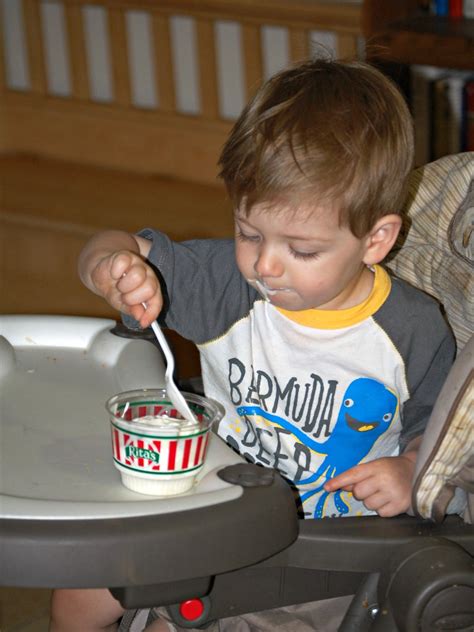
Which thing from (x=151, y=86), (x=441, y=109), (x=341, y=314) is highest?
(x=341, y=314)

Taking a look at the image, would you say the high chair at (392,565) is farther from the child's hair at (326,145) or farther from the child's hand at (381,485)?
the child's hair at (326,145)

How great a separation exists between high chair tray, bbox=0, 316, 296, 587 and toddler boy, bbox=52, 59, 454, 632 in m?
0.11

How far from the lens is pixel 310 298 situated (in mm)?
1032

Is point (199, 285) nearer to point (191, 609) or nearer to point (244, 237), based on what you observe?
point (244, 237)

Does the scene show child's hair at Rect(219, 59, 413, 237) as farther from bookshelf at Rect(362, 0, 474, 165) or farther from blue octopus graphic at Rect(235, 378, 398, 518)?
bookshelf at Rect(362, 0, 474, 165)

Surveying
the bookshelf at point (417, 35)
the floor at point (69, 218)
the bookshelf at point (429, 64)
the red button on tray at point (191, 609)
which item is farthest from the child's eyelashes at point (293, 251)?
the floor at point (69, 218)

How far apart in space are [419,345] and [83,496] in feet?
1.31

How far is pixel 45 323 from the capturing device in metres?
1.21

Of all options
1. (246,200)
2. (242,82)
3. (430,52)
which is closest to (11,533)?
(246,200)

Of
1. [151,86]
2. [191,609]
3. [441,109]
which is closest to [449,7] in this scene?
[441,109]

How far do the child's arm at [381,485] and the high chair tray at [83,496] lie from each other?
0.12 m

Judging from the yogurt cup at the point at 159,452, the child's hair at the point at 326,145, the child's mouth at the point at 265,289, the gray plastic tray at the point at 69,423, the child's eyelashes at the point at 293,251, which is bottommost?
the gray plastic tray at the point at 69,423

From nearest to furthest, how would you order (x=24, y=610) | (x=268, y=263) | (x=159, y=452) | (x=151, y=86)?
(x=159, y=452), (x=268, y=263), (x=24, y=610), (x=151, y=86)

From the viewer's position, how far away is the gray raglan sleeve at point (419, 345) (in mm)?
1080
